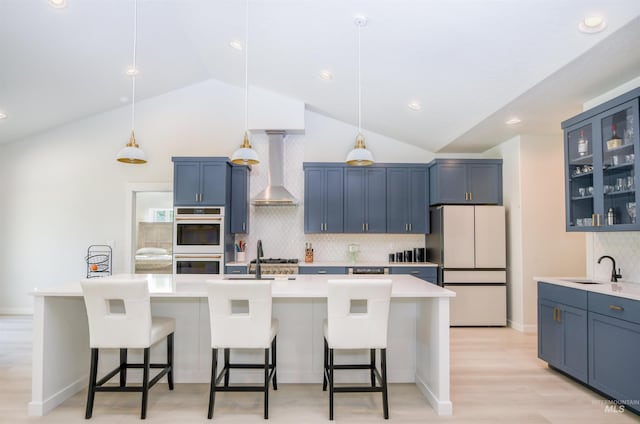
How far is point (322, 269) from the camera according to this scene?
17.0 ft

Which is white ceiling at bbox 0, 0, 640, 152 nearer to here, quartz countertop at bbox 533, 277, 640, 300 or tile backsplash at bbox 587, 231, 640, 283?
tile backsplash at bbox 587, 231, 640, 283

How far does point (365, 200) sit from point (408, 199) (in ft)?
2.16

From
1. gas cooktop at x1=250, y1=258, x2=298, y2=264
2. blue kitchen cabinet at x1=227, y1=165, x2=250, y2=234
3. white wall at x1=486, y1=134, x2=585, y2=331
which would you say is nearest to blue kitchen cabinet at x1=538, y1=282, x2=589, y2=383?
white wall at x1=486, y1=134, x2=585, y2=331

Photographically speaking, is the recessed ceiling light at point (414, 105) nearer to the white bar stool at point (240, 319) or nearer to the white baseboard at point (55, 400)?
the white bar stool at point (240, 319)

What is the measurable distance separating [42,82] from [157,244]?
14.4 ft

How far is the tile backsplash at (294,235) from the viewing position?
5738 millimetres

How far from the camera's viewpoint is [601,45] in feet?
8.09

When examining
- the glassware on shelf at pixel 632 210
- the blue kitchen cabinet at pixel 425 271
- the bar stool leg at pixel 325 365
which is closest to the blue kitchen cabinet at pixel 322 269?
the blue kitchen cabinet at pixel 425 271

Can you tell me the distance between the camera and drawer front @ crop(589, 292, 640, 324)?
247cm

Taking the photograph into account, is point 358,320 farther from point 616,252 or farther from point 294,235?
point 294,235

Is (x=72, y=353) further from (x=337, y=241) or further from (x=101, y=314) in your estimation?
(x=337, y=241)

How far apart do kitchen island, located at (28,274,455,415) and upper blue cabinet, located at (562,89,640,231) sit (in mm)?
1627

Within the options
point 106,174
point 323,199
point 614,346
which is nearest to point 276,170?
point 323,199

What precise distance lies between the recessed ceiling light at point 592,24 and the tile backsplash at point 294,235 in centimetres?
376
